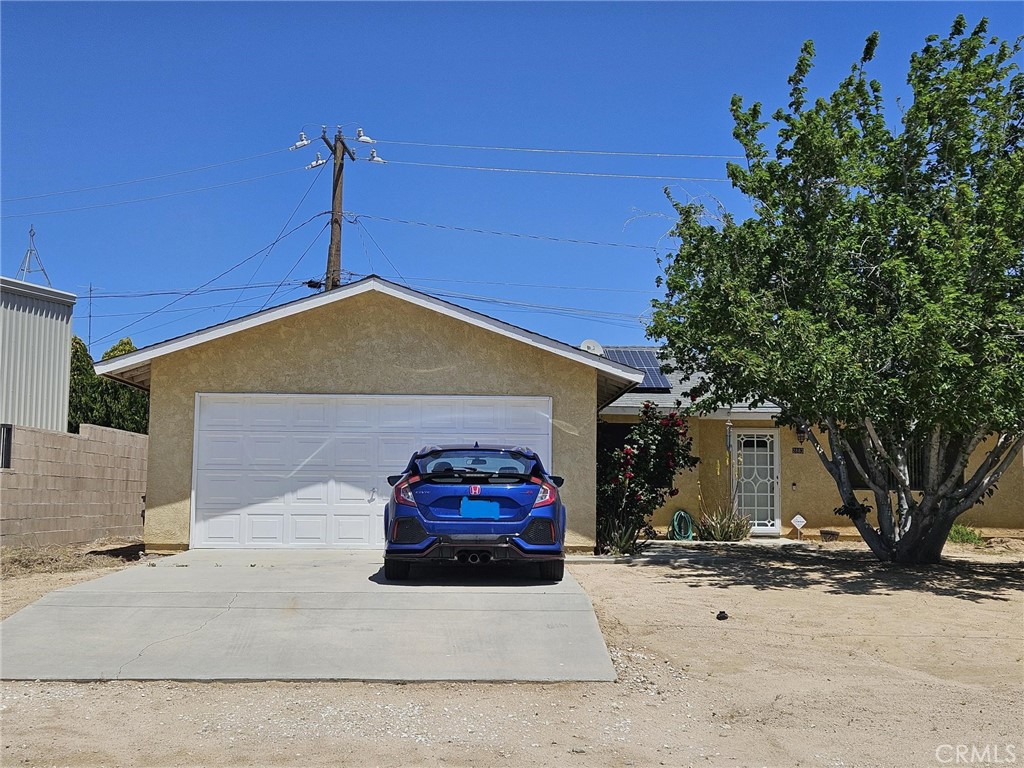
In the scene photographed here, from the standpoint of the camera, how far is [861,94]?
13039 mm

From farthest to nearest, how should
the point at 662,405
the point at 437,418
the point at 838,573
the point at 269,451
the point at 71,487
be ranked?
the point at 662,405, the point at 71,487, the point at 437,418, the point at 269,451, the point at 838,573

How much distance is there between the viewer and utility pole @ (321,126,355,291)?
21594mm

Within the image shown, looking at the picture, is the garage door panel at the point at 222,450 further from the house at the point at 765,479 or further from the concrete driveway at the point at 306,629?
the house at the point at 765,479

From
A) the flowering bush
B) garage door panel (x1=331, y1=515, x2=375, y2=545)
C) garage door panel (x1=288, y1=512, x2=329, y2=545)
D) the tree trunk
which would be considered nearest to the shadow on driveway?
the tree trunk

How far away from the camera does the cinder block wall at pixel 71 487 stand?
536 inches

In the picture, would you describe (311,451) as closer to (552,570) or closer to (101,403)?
(552,570)

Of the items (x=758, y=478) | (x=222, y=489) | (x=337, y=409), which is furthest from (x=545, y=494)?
(x=758, y=478)

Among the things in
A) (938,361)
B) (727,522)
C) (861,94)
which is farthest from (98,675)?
(727,522)

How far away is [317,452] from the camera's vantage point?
13.6m

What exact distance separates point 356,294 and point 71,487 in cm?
570

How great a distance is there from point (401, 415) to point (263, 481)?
81.2 inches

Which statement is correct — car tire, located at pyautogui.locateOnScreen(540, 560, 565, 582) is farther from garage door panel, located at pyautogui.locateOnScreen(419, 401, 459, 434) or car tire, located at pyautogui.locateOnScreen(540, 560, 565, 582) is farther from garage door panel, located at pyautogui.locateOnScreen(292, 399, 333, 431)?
garage door panel, located at pyautogui.locateOnScreen(292, 399, 333, 431)

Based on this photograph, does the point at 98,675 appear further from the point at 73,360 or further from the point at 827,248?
the point at 73,360

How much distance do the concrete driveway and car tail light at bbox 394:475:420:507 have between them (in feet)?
2.86
